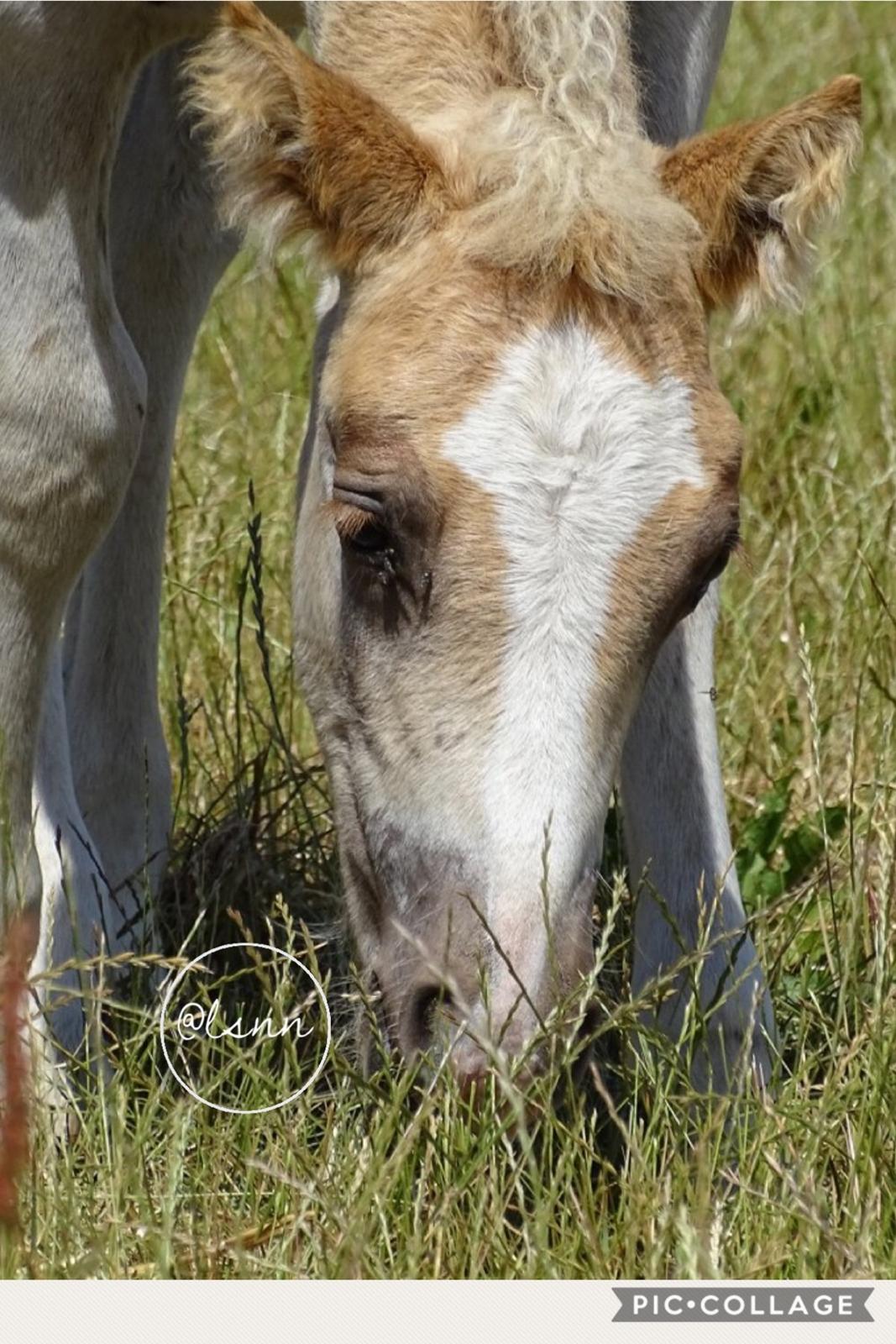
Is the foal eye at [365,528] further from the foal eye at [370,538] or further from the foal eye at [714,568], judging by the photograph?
the foal eye at [714,568]

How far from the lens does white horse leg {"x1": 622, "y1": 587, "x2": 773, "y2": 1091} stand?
3.49 metres

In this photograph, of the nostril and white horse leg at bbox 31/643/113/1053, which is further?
white horse leg at bbox 31/643/113/1053

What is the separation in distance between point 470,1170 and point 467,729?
553mm

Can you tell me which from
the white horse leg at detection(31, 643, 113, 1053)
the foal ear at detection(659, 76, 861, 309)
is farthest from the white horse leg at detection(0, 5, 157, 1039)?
the foal ear at detection(659, 76, 861, 309)

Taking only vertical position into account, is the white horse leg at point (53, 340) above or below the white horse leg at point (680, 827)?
above

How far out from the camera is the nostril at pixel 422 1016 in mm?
2695

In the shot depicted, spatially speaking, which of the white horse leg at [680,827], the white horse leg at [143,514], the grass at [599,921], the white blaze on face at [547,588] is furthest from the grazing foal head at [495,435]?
the white horse leg at [143,514]

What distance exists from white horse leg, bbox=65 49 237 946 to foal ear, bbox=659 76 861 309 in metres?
1.36

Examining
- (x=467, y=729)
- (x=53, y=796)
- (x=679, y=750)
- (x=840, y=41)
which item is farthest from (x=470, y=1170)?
(x=840, y=41)

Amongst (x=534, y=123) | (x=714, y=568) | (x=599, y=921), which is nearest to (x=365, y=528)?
(x=714, y=568)
